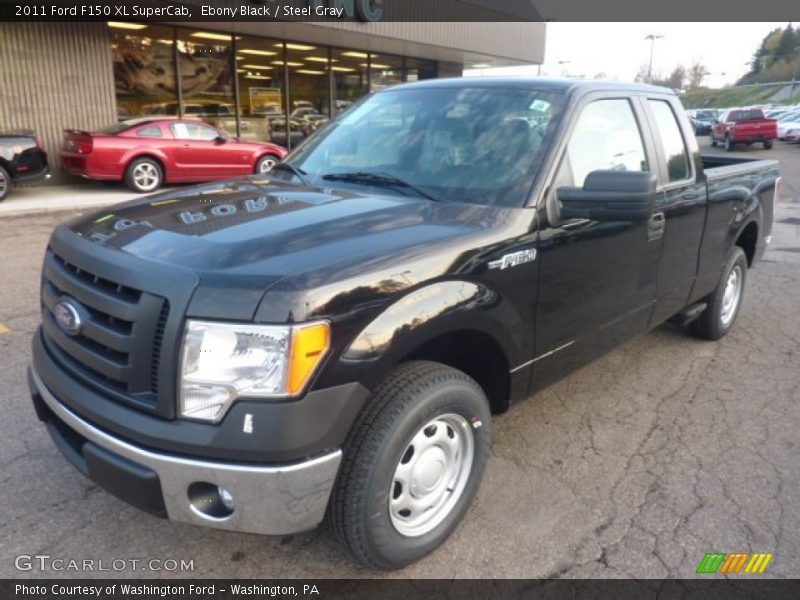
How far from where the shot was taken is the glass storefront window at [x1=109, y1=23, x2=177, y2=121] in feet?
52.1

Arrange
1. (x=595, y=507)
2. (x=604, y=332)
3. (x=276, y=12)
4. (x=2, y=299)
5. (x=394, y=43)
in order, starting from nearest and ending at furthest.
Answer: (x=595, y=507), (x=604, y=332), (x=2, y=299), (x=276, y=12), (x=394, y=43)

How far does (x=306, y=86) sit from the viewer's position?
68.3ft

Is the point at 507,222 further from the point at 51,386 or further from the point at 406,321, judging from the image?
the point at 51,386

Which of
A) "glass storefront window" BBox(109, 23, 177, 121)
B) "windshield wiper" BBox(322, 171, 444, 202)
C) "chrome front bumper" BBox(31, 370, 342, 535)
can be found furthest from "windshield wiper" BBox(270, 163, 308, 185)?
"glass storefront window" BBox(109, 23, 177, 121)

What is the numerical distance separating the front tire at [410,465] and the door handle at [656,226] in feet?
5.35

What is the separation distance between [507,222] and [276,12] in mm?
14272

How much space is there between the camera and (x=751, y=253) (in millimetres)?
5539

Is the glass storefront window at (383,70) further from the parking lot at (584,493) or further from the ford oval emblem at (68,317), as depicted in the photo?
the ford oval emblem at (68,317)

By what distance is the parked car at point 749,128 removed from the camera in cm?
2809

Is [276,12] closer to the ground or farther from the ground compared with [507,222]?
farther from the ground

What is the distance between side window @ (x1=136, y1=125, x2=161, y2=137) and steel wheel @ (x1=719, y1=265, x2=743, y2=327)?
11989 mm

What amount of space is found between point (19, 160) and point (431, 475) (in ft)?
40.3

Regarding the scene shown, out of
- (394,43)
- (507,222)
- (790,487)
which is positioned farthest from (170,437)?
(394,43)

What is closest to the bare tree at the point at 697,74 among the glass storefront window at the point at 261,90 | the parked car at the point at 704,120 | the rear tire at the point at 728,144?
the parked car at the point at 704,120
